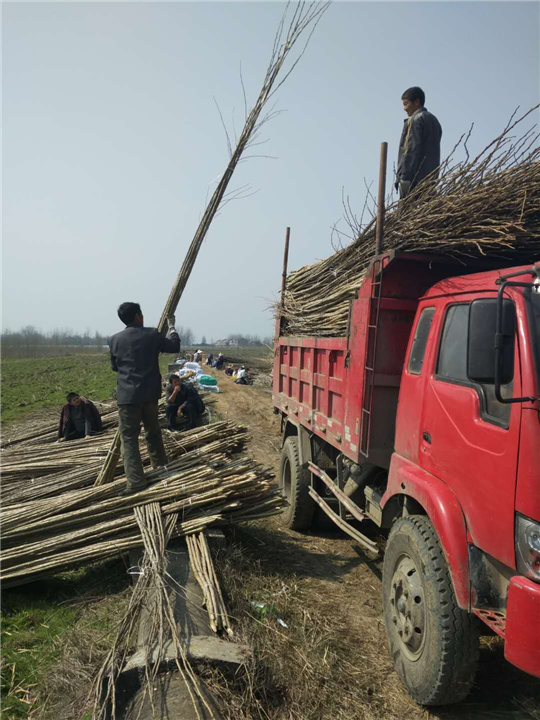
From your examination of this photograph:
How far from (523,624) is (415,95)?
4.90 meters

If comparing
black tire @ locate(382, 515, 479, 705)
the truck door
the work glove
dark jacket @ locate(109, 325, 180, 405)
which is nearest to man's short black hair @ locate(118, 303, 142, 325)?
dark jacket @ locate(109, 325, 180, 405)

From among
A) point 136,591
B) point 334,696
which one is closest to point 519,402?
point 334,696

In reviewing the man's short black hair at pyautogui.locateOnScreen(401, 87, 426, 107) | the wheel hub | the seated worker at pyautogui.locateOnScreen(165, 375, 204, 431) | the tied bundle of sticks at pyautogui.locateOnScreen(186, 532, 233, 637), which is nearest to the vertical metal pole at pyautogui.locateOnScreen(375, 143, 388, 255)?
the man's short black hair at pyautogui.locateOnScreen(401, 87, 426, 107)

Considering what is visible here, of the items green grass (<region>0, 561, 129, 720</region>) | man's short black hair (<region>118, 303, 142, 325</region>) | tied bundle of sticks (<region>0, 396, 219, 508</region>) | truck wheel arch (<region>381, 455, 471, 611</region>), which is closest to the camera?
truck wheel arch (<region>381, 455, 471, 611</region>)

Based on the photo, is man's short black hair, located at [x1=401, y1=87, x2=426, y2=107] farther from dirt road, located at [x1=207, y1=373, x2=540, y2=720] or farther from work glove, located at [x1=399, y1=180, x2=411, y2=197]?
dirt road, located at [x1=207, y1=373, x2=540, y2=720]

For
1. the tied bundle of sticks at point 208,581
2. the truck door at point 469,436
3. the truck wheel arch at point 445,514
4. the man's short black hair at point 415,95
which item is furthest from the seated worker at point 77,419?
the truck door at point 469,436

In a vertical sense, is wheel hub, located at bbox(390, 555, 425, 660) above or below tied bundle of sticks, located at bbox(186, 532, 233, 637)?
above

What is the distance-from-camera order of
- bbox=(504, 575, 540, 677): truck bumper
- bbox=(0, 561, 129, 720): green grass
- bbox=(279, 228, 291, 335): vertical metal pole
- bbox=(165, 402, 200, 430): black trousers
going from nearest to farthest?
1. bbox=(504, 575, 540, 677): truck bumper
2. bbox=(0, 561, 129, 720): green grass
3. bbox=(279, 228, 291, 335): vertical metal pole
4. bbox=(165, 402, 200, 430): black trousers

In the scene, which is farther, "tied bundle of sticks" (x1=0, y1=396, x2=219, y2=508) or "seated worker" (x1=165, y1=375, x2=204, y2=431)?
"seated worker" (x1=165, y1=375, x2=204, y2=431)

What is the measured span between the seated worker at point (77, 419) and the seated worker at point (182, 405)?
1.54 metres

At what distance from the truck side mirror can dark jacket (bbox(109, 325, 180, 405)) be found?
3.09 metres

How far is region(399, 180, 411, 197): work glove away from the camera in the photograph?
4.68 m

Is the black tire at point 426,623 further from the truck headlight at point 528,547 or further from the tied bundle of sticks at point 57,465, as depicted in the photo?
Answer: the tied bundle of sticks at point 57,465

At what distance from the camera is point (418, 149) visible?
190 inches
